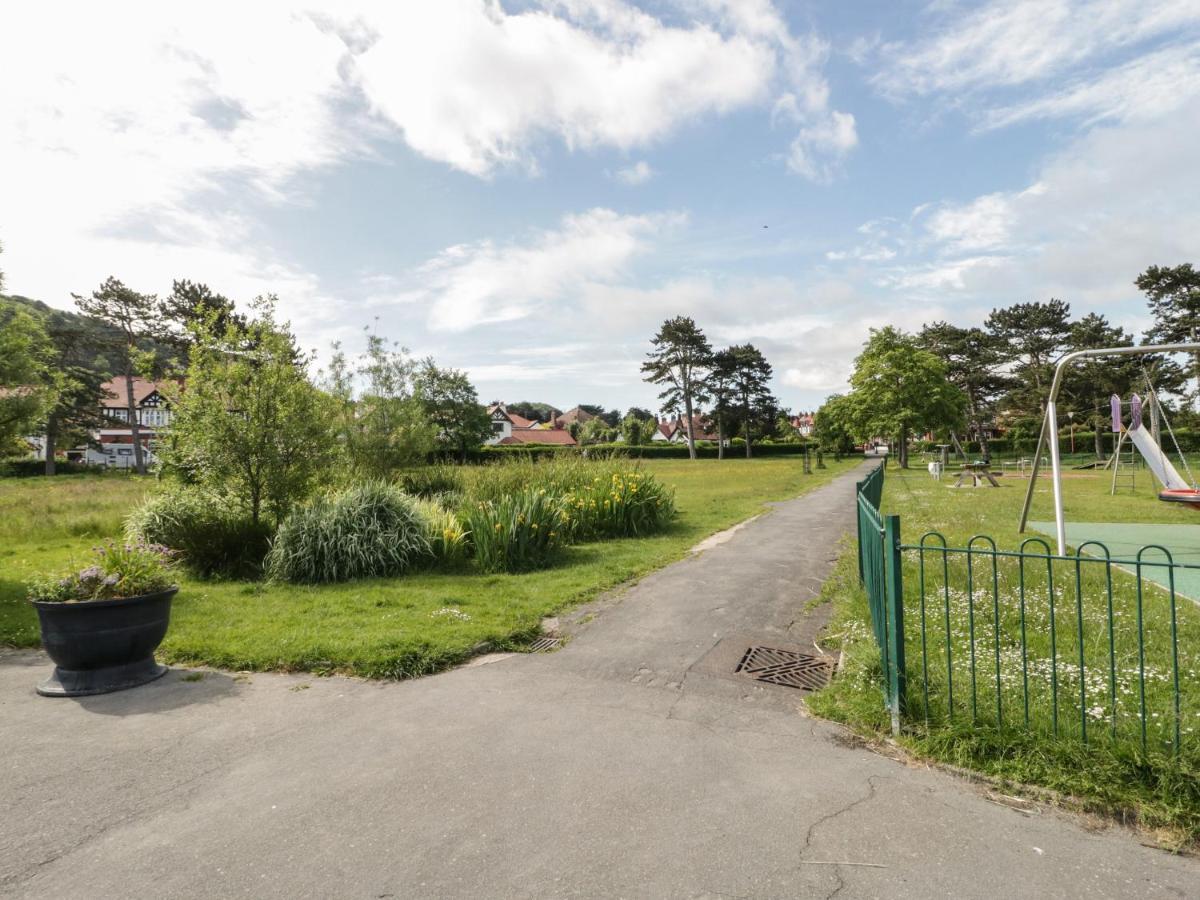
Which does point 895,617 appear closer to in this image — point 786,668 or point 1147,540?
point 786,668

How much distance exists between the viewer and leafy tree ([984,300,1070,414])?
5500cm

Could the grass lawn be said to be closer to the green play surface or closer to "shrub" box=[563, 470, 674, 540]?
"shrub" box=[563, 470, 674, 540]

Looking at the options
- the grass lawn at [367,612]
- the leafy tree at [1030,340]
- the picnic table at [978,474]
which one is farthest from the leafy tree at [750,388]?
the grass lawn at [367,612]

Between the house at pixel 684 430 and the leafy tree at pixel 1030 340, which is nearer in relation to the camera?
the leafy tree at pixel 1030 340

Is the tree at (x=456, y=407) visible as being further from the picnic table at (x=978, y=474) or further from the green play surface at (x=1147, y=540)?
the green play surface at (x=1147, y=540)

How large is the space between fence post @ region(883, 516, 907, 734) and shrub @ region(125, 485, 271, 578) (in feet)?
28.1

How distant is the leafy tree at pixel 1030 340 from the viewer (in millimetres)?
55000

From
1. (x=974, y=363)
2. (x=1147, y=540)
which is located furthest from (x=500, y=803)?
(x=974, y=363)

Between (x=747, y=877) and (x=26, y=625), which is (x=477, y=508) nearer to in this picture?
(x=26, y=625)

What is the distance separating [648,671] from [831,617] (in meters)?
2.58

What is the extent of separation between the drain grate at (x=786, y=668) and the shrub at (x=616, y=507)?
687cm

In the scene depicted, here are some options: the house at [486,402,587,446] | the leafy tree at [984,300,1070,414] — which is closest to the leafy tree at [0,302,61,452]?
the leafy tree at [984,300,1070,414]

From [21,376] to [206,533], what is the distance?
3922mm

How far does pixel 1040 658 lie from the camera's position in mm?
4945
